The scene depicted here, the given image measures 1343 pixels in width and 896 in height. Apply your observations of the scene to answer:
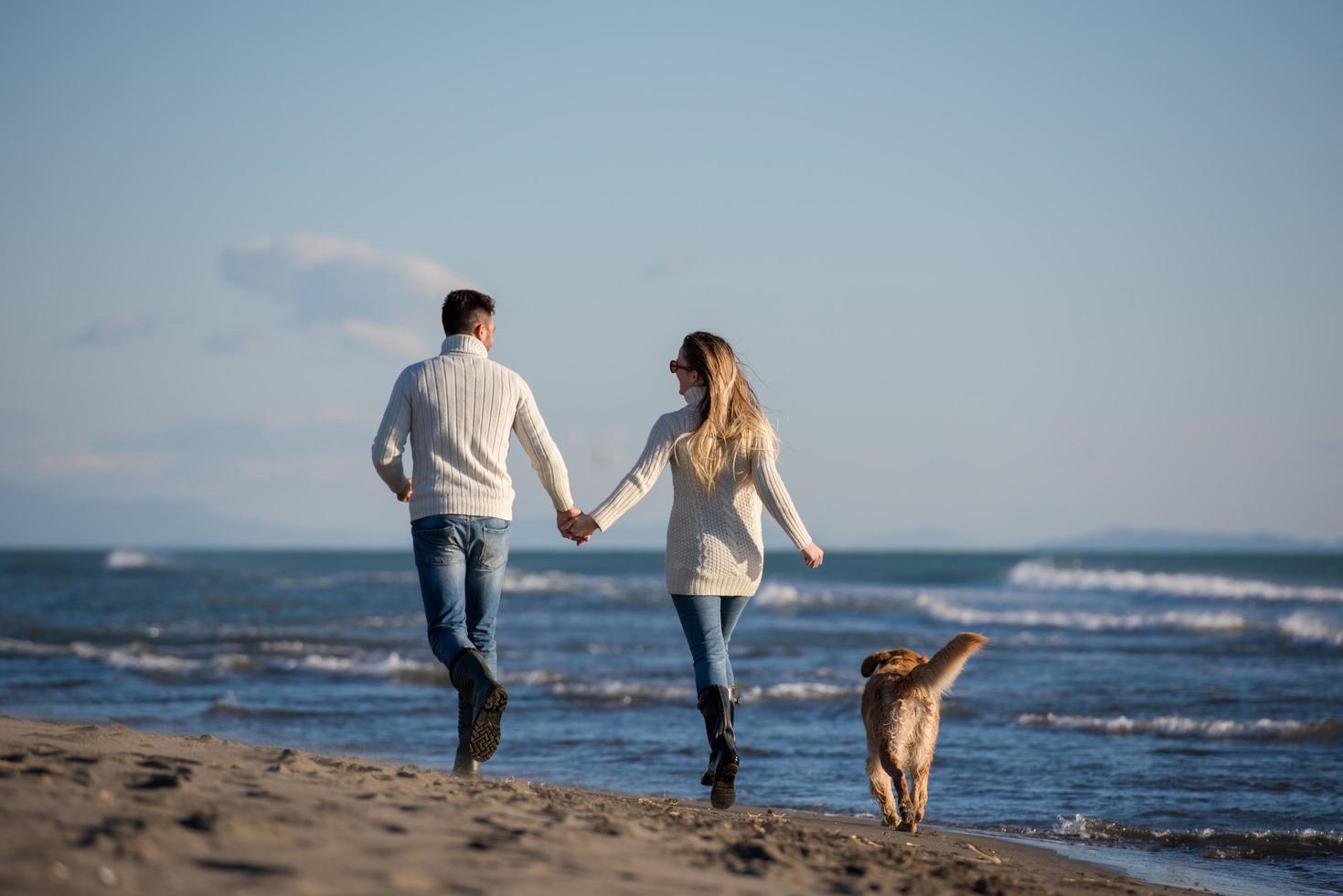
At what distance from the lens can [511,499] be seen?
5.29 metres

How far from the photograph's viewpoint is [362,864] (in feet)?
9.62

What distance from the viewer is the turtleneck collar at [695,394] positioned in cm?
526

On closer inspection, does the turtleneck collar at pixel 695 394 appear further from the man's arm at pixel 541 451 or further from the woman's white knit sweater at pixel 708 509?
the man's arm at pixel 541 451

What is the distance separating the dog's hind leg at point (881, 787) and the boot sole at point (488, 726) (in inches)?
68.6

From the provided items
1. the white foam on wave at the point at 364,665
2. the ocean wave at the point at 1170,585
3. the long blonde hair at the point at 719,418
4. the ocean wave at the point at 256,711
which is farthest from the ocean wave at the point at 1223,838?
the ocean wave at the point at 1170,585

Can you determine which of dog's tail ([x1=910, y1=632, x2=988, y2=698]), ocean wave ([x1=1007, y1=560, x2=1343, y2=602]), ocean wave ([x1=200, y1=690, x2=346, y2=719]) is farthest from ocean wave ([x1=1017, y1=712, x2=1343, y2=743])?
ocean wave ([x1=1007, y1=560, x2=1343, y2=602])

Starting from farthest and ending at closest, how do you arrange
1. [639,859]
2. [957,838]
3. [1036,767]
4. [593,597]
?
1. [593,597]
2. [1036,767]
3. [957,838]
4. [639,859]

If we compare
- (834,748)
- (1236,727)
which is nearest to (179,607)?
(834,748)

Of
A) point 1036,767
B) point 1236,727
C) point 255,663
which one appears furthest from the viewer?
point 255,663

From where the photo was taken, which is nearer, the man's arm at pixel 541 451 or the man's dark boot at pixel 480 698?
the man's dark boot at pixel 480 698

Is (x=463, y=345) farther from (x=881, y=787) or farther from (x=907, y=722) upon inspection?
(x=881, y=787)

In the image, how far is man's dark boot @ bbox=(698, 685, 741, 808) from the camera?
200 inches

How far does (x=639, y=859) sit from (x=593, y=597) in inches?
992

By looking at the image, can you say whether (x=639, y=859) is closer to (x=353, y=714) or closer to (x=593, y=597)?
(x=353, y=714)
